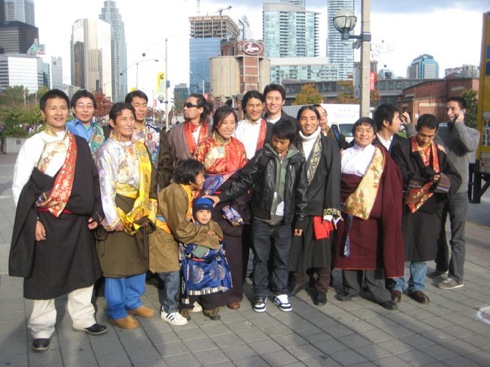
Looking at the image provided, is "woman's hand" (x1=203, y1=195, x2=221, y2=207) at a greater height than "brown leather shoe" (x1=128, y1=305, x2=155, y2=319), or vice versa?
"woman's hand" (x1=203, y1=195, x2=221, y2=207)

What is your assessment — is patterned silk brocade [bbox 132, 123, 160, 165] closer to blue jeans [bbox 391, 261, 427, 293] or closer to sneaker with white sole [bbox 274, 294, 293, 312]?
sneaker with white sole [bbox 274, 294, 293, 312]

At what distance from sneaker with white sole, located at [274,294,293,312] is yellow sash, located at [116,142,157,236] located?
140cm

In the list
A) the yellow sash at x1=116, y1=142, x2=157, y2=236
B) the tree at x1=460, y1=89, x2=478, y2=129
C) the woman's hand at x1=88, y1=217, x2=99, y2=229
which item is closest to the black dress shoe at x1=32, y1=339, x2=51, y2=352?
the woman's hand at x1=88, y1=217, x2=99, y2=229

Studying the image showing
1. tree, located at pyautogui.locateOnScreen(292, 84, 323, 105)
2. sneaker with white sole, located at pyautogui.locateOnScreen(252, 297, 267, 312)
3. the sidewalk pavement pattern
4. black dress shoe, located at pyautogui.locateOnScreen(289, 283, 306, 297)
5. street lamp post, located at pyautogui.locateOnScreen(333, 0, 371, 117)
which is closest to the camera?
the sidewalk pavement pattern

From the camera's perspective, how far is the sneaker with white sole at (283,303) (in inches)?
186

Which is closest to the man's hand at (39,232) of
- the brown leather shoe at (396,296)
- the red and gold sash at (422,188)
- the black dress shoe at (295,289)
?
the black dress shoe at (295,289)

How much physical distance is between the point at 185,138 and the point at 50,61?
14725 cm

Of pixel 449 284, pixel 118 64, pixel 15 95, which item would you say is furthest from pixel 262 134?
pixel 118 64

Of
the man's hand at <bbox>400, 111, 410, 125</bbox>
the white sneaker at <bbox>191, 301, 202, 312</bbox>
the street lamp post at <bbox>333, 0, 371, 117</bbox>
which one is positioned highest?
the street lamp post at <bbox>333, 0, 371, 117</bbox>

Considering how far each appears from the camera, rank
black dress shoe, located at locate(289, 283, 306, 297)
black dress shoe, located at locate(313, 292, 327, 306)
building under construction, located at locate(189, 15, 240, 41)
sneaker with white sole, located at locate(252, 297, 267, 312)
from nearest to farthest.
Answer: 1. sneaker with white sole, located at locate(252, 297, 267, 312)
2. black dress shoe, located at locate(313, 292, 327, 306)
3. black dress shoe, located at locate(289, 283, 306, 297)
4. building under construction, located at locate(189, 15, 240, 41)

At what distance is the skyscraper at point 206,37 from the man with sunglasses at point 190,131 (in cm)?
16049

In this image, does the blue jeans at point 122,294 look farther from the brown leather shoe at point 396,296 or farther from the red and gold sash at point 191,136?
the brown leather shoe at point 396,296

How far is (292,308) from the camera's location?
4.80 metres

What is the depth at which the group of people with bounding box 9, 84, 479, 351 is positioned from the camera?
12.7ft
